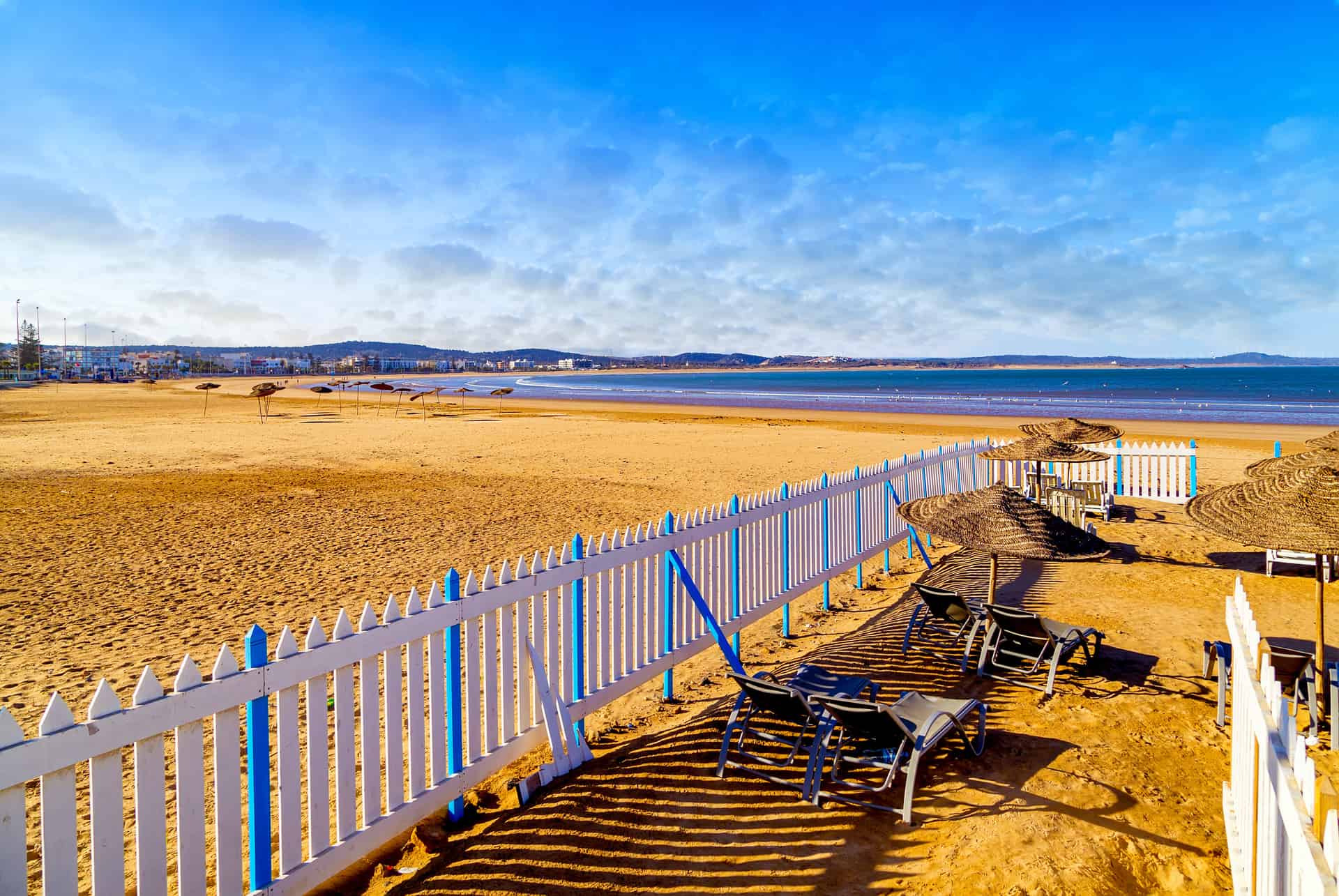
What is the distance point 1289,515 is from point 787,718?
3287mm

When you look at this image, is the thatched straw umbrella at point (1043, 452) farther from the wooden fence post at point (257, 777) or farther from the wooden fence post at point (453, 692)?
the wooden fence post at point (257, 777)

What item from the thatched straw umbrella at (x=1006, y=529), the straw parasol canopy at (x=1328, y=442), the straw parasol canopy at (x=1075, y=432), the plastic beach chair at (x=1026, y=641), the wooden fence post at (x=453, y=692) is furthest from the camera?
the straw parasol canopy at (x=1075, y=432)

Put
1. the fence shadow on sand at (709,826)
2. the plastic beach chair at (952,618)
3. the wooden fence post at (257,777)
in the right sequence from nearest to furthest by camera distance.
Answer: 1. the wooden fence post at (257,777)
2. the fence shadow on sand at (709,826)
3. the plastic beach chair at (952,618)

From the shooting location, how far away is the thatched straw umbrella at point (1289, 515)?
4582 mm

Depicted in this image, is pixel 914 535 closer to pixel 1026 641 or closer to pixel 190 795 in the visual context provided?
pixel 1026 641

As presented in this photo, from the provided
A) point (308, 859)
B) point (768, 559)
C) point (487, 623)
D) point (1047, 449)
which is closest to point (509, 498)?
point (768, 559)

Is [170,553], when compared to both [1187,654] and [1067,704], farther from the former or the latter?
[1187,654]

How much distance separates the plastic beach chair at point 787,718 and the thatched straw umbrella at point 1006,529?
4.69ft

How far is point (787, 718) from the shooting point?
4.42m

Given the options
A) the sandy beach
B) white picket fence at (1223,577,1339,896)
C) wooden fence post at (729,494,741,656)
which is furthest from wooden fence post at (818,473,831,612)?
white picket fence at (1223,577,1339,896)

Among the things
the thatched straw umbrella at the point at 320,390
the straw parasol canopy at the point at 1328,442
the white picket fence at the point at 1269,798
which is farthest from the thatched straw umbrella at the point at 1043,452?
the thatched straw umbrella at the point at 320,390

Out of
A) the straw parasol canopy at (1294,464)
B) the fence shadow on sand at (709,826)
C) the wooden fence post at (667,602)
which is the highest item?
the straw parasol canopy at (1294,464)

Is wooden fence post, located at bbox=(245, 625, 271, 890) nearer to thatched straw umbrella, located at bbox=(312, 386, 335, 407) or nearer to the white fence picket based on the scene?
the white fence picket

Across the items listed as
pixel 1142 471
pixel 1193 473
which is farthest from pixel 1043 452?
pixel 1142 471
